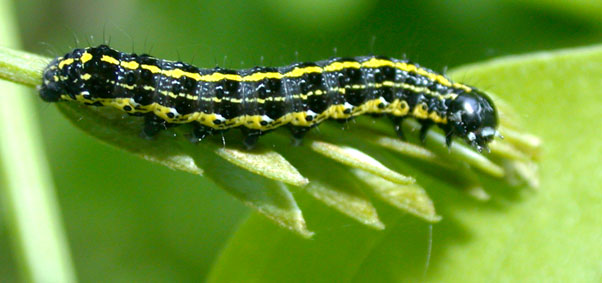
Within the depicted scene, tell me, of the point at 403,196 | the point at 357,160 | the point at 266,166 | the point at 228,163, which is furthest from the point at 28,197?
the point at 403,196

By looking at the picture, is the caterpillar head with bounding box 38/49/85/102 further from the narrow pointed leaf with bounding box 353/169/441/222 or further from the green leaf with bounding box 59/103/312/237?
the narrow pointed leaf with bounding box 353/169/441/222

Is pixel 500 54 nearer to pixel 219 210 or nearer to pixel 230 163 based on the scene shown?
pixel 219 210

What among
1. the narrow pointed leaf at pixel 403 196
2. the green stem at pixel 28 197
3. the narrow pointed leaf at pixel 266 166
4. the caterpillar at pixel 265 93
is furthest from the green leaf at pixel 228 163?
the green stem at pixel 28 197

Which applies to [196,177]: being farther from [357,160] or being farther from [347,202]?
[357,160]

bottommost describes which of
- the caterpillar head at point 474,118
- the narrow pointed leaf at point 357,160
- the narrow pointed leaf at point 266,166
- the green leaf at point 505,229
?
the green leaf at point 505,229

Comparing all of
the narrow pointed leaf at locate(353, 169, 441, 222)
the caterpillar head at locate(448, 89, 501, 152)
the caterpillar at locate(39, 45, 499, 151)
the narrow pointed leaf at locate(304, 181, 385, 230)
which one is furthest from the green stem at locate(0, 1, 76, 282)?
the caterpillar head at locate(448, 89, 501, 152)

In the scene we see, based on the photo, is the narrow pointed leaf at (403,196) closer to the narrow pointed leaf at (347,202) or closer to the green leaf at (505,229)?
the narrow pointed leaf at (347,202)
